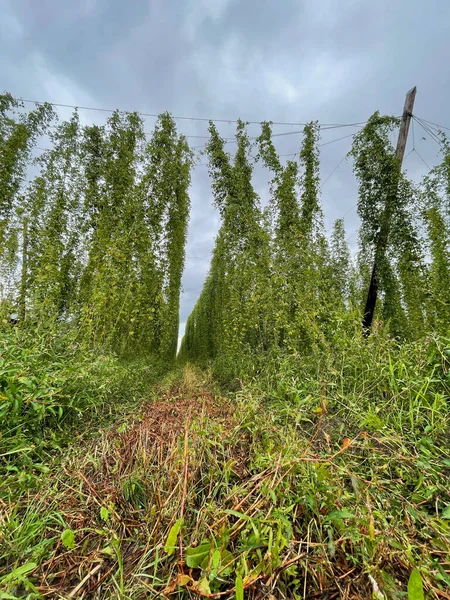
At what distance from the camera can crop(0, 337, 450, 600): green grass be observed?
590 millimetres

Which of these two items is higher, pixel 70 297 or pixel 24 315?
pixel 70 297

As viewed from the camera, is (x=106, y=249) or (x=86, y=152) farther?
(x=86, y=152)

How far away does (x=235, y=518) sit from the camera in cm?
78

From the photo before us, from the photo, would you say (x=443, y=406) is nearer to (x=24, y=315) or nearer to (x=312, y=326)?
(x=312, y=326)

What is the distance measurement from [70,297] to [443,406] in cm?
449

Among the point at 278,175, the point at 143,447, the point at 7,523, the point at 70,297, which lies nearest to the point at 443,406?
the point at 143,447

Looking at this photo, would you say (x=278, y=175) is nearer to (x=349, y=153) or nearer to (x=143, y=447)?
(x=349, y=153)

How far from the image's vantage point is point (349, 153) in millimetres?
4199

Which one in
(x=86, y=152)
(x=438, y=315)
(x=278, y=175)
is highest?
(x=86, y=152)

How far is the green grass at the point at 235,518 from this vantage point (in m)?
0.59

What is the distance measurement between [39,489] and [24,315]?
225 cm

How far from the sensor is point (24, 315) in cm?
256

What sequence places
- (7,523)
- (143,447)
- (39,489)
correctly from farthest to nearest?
(143,447) → (39,489) → (7,523)

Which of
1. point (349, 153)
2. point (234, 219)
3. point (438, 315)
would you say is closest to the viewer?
point (438, 315)
